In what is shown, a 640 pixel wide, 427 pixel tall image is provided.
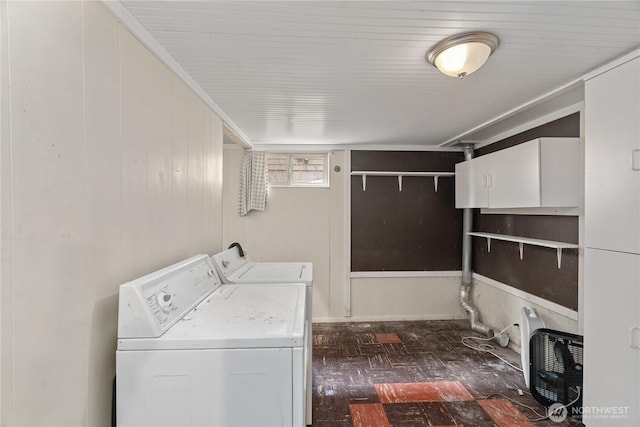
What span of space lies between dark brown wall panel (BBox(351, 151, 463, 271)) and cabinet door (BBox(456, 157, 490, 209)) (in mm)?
370

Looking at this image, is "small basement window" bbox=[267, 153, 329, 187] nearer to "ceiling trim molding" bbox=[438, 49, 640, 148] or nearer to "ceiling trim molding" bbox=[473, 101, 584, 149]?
"ceiling trim molding" bbox=[438, 49, 640, 148]

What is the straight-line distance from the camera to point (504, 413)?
2.02m

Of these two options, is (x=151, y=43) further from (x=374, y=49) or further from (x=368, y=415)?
(x=368, y=415)

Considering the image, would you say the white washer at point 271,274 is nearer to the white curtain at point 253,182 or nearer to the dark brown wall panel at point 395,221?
the white curtain at point 253,182

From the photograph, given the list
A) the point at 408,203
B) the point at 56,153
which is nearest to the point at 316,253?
the point at 408,203

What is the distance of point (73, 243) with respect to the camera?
901mm

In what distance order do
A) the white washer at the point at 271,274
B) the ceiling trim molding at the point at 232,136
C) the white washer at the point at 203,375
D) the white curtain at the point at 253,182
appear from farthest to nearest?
the white curtain at the point at 253,182 → the ceiling trim molding at the point at 232,136 → the white washer at the point at 271,274 → the white washer at the point at 203,375

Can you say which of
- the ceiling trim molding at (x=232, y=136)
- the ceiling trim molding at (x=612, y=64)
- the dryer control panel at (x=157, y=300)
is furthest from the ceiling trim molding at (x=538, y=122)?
the dryer control panel at (x=157, y=300)

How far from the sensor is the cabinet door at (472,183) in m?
2.98

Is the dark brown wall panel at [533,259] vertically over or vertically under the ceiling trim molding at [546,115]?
under

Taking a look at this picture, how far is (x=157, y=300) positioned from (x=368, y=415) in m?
1.65

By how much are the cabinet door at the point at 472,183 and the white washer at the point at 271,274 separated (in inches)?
78.8

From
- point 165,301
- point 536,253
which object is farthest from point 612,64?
point 165,301
